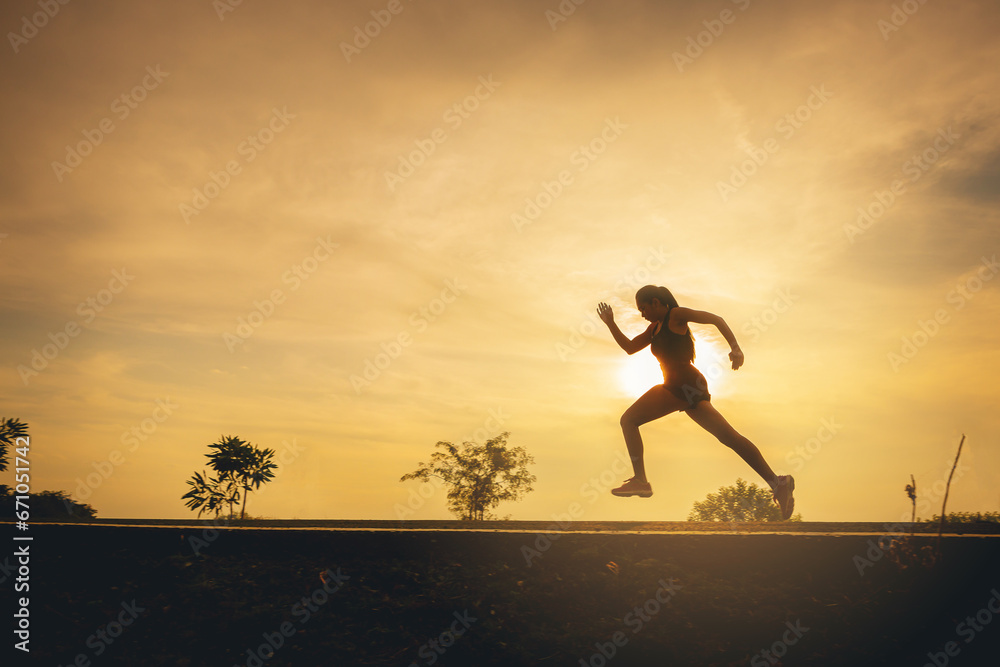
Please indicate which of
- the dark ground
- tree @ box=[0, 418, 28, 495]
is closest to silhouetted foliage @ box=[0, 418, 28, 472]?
tree @ box=[0, 418, 28, 495]

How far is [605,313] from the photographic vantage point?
6.15 m

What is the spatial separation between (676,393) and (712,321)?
716mm

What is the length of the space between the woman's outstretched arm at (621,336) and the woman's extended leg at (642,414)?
0.46 metres

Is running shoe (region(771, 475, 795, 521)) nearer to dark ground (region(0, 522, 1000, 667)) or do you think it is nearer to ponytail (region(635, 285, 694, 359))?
dark ground (region(0, 522, 1000, 667))

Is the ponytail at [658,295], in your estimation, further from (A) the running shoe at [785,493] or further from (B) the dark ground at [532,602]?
(B) the dark ground at [532,602]

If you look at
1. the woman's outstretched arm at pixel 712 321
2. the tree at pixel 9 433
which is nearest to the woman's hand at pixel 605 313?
the woman's outstretched arm at pixel 712 321

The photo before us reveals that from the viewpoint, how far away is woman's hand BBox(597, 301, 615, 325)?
6.09 metres

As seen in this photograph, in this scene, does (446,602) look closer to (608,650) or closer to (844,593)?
(608,650)

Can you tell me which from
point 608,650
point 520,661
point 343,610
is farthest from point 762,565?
point 343,610

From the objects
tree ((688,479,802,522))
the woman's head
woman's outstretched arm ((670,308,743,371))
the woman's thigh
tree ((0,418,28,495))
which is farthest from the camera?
tree ((688,479,802,522))

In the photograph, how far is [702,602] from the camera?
3.45m

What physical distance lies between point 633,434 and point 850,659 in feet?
9.41

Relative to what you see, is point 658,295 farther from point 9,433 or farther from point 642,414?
point 9,433

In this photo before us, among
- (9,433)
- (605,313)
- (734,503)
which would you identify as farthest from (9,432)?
(734,503)
